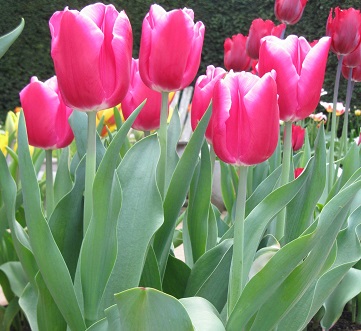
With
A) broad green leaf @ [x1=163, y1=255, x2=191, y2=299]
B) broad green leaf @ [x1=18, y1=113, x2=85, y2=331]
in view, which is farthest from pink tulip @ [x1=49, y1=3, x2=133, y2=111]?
broad green leaf @ [x1=163, y1=255, x2=191, y2=299]

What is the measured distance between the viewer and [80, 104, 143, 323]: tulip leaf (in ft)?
2.67

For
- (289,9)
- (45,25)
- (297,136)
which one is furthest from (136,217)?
(45,25)

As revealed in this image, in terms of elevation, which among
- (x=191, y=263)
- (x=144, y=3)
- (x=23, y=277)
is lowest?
(x=144, y=3)

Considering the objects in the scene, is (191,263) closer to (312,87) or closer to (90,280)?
(90,280)

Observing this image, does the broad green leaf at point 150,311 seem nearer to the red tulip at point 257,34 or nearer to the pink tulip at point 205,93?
the pink tulip at point 205,93

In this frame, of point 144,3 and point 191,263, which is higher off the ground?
point 191,263

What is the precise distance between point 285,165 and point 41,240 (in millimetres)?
403

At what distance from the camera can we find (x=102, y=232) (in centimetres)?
85

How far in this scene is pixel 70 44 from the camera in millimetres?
792

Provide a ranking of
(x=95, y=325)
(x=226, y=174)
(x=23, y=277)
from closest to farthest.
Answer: (x=95, y=325) < (x=23, y=277) < (x=226, y=174)

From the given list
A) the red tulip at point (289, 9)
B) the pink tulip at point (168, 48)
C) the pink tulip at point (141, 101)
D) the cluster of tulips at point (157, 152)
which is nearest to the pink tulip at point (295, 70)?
the cluster of tulips at point (157, 152)

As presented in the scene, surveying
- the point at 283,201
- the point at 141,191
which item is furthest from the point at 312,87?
the point at 141,191

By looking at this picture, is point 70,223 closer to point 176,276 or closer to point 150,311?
point 176,276

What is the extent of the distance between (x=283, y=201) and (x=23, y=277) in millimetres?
714
